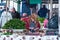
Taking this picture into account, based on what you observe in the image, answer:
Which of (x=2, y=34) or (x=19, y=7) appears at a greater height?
(x=19, y=7)

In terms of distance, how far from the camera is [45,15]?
3.88 m

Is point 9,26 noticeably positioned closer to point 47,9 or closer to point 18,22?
point 18,22

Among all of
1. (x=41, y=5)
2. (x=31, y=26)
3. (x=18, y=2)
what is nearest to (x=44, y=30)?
→ (x=31, y=26)

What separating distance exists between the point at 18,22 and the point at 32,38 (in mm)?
467

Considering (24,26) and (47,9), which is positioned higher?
(47,9)

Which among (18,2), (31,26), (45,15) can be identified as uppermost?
(18,2)

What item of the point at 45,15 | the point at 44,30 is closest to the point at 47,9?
the point at 45,15

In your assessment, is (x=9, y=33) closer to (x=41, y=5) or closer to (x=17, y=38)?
(x=17, y=38)

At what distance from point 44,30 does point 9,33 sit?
30.4 inches

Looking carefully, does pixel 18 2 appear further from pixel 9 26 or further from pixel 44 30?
pixel 44 30

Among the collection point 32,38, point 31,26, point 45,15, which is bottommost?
point 32,38

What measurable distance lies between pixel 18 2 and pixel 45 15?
0.66m

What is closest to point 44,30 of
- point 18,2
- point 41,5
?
point 41,5

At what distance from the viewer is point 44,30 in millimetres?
3848
